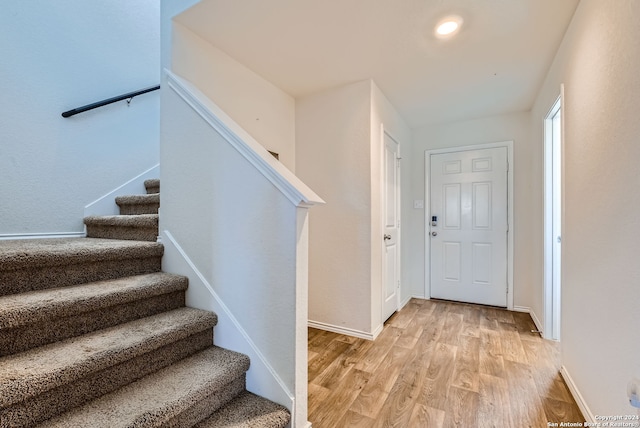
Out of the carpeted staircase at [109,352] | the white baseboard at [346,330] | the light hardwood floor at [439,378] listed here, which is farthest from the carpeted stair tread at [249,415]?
the white baseboard at [346,330]

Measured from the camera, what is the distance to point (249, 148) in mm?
1382

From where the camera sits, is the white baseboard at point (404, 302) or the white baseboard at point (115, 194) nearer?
the white baseboard at point (115, 194)

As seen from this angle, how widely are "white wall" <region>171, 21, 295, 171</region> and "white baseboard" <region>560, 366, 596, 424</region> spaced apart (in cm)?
262

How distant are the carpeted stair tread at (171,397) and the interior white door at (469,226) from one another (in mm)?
2951

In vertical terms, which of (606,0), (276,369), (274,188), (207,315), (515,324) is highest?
(606,0)

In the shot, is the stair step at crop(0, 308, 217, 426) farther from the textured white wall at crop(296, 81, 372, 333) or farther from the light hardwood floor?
the textured white wall at crop(296, 81, 372, 333)

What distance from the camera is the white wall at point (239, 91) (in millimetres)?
1844

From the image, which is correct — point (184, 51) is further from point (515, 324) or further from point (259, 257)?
point (515, 324)

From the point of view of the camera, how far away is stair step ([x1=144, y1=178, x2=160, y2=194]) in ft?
8.23

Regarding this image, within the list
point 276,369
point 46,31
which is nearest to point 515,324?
point 276,369

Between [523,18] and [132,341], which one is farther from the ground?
[523,18]

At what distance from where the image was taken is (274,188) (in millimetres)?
1329

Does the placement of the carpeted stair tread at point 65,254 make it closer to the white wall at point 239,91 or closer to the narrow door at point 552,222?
the white wall at point 239,91

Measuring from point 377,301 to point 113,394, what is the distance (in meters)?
1.98
